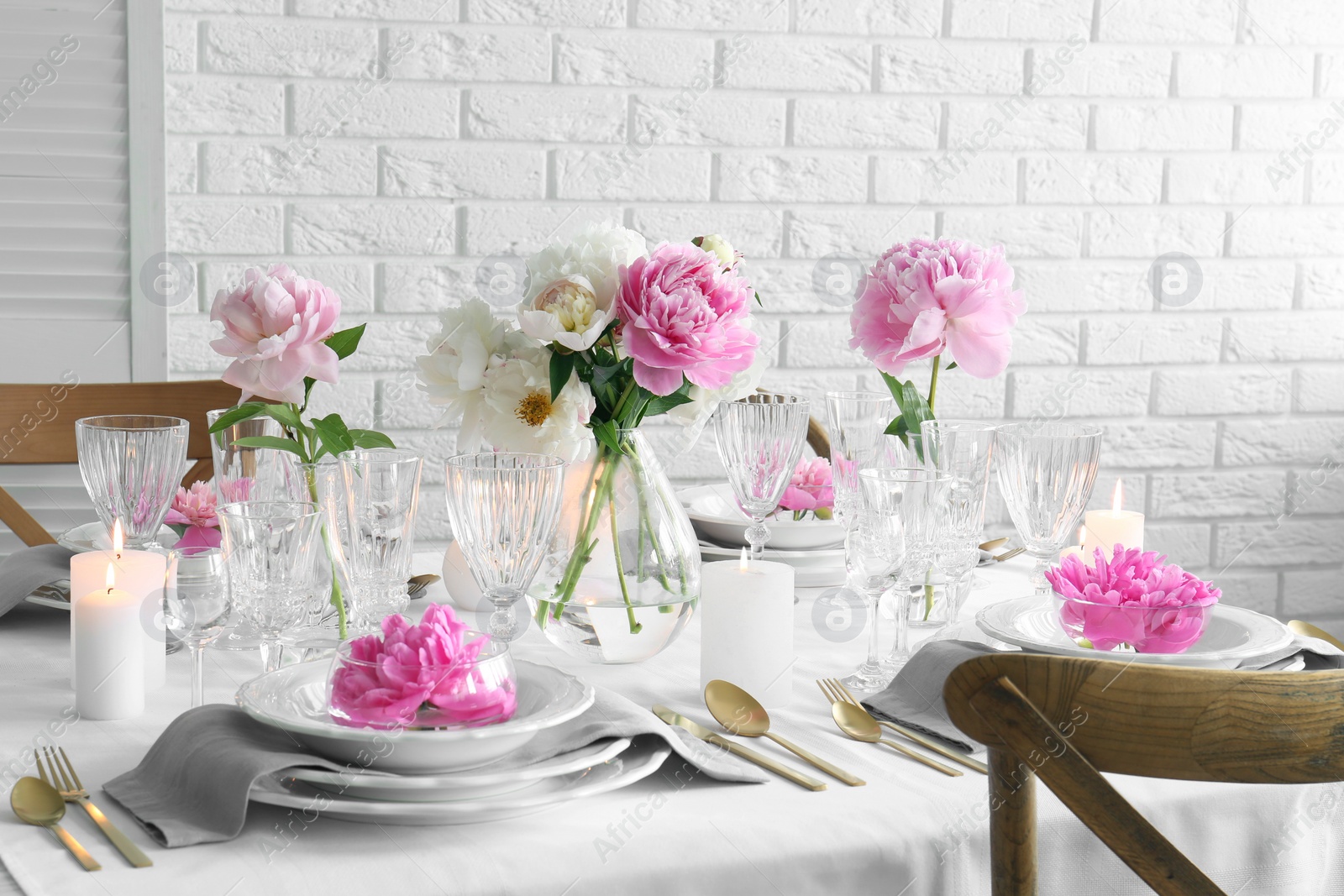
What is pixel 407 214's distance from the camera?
6.81ft

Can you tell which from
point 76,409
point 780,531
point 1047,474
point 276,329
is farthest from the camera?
point 76,409

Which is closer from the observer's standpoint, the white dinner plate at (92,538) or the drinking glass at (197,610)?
the drinking glass at (197,610)

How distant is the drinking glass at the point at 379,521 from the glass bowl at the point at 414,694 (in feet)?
0.67

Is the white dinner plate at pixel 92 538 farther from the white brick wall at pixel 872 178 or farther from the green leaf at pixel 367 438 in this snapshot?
the white brick wall at pixel 872 178

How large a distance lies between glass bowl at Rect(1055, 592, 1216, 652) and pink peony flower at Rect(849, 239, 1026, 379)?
0.81 ft

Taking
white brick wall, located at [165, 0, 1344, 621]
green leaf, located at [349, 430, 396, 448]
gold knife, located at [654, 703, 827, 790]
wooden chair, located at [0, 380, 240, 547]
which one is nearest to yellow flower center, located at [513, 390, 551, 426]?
green leaf, located at [349, 430, 396, 448]

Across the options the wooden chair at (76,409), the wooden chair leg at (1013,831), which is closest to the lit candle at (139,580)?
the wooden chair leg at (1013,831)

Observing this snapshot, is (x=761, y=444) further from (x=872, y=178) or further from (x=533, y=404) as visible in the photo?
Result: (x=872, y=178)

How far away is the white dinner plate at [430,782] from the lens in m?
0.75

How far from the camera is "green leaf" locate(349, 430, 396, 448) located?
1.04 meters

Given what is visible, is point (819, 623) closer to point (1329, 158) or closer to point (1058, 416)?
point (1058, 416)

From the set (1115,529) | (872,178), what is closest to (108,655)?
(1115,529)

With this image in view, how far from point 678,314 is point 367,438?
282 mm

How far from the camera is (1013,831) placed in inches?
28.3
